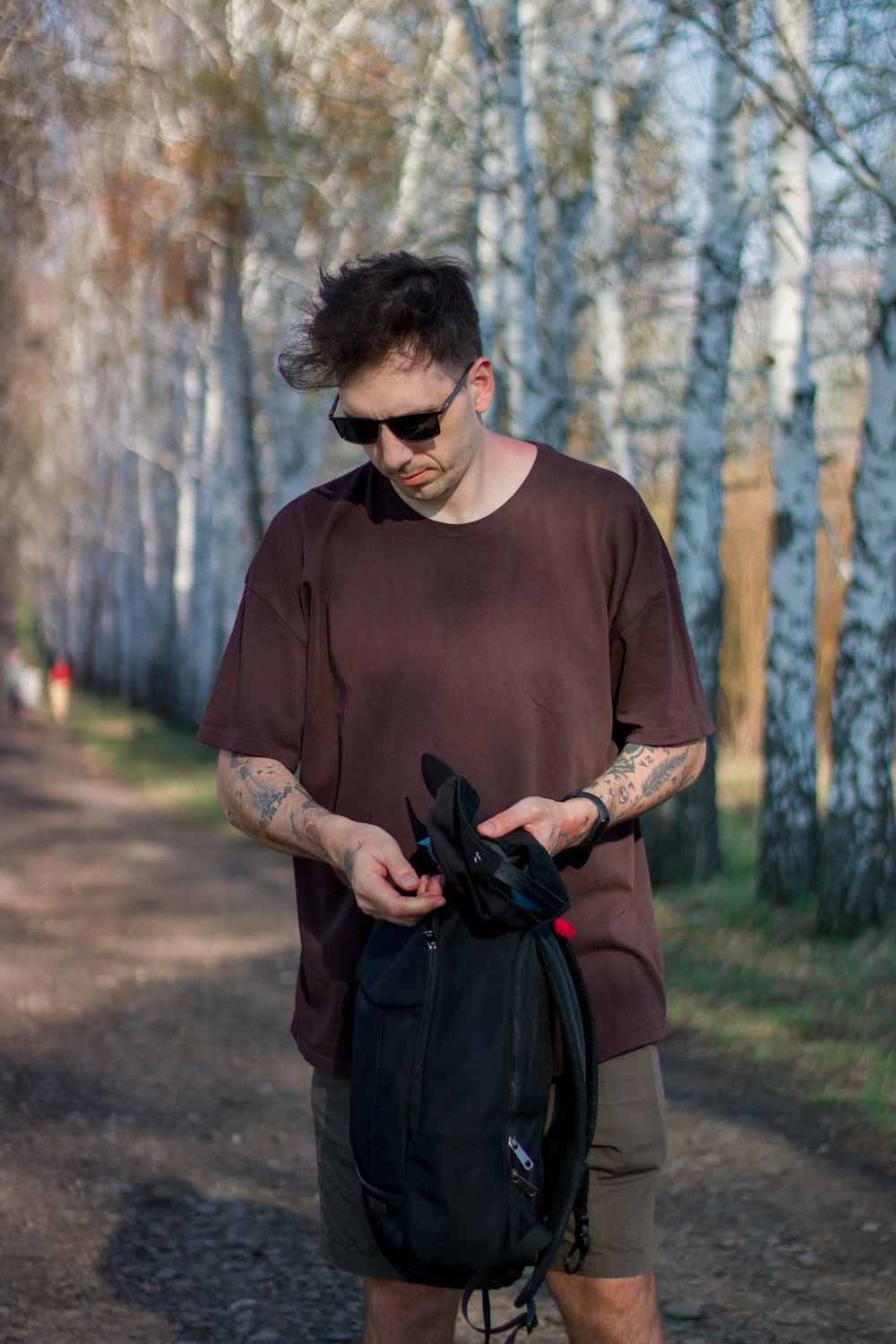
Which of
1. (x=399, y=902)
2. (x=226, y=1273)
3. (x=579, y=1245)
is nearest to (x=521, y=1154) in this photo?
(x=579, y=1245)

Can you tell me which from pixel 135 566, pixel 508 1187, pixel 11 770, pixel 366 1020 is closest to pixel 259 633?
pixel 366 1020

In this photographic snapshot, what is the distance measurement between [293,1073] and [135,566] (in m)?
38.9

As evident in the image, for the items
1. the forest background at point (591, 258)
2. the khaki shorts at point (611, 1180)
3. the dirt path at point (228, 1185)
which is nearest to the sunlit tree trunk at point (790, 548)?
the forest background at point (591, 258)

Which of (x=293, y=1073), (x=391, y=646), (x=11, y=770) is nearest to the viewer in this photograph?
(x=391, y=646)

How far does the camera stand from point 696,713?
8.95 ft

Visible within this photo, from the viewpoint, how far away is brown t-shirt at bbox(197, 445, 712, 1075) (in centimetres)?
262

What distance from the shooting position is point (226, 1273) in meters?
4.40

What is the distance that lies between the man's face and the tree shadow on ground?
2.49 meters

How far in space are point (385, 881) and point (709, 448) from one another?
327 inches

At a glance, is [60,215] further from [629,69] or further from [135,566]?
[135,566]

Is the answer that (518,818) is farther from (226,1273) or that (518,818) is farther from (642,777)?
(226,1273)

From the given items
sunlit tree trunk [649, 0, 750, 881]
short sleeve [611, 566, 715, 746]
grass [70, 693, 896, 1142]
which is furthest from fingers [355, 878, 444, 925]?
sunlit tree trunk [649, 0, 750, 881]

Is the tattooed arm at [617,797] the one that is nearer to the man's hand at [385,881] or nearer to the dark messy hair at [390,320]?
the man's hand at [385,881]

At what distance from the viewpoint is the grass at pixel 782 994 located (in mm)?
6141
